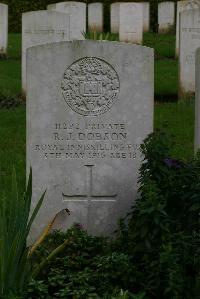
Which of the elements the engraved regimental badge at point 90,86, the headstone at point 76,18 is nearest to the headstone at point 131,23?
the headstone at point 76,18

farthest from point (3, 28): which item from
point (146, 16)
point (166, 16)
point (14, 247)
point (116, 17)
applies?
point (14, 247)

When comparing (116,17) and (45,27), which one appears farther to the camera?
(116,17)

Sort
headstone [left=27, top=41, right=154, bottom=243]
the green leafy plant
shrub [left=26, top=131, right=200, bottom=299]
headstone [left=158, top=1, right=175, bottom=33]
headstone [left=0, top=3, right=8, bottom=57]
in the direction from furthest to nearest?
headstone [left=158, top=1, right=175, bottom=33]
headstone [left=0, top=3, right=8, bottom=57]
headstone [left=27, top=41, right=154, bottom=243]
shrub [left=26, top=131, right=200, bottom=299]
the green leafy plant

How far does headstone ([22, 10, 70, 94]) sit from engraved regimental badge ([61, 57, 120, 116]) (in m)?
6.36

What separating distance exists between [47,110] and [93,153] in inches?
16.7

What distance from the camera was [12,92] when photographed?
533 inches

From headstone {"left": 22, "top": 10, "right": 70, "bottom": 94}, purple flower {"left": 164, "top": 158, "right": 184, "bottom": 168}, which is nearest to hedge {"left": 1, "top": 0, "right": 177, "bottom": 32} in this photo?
headstone {"left": 22, "top": 10, "right": 70, "bottom": 94}

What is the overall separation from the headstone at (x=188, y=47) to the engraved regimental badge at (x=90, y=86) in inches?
278

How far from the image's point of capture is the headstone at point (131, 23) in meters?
19.4

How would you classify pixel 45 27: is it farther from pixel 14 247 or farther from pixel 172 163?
pixel 14 247

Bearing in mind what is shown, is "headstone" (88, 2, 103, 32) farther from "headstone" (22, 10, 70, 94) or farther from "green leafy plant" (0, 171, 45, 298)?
"green leafy plant" (0, 171, 45, 298)

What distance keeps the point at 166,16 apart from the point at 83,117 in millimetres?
18376

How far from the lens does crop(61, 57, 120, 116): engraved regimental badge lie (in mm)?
6186

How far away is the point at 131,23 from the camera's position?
64.6 ft
